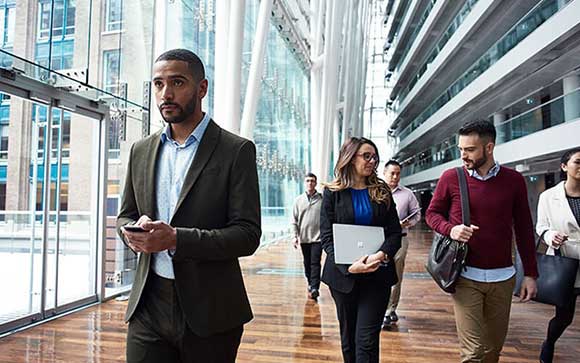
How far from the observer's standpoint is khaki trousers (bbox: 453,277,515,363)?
105 inches

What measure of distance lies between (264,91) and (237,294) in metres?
13.7

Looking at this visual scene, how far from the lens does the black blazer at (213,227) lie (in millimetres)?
1491

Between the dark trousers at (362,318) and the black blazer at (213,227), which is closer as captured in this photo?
the black blazer at (213,227)

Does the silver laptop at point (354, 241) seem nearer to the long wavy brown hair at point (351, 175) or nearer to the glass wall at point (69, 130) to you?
the long wavy brown hair at point (351, 175)

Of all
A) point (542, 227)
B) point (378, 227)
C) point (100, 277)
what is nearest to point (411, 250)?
point (100, 277)

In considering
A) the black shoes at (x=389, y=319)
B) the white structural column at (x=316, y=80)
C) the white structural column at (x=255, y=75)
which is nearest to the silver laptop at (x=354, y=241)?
the black shoes at (x=389, y=319)

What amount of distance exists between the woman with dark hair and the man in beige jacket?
3.53 metres

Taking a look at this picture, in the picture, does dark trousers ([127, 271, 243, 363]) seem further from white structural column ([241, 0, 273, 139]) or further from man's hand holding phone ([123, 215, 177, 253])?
white structural column ([241, 0, 273, 139])

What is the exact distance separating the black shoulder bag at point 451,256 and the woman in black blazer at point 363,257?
9.6 inches

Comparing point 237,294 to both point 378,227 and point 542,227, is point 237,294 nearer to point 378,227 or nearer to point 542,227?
point 378,227

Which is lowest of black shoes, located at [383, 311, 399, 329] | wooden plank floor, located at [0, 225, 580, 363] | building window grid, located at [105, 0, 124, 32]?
wooden plank floor, located at [0, 225, 580, 363]

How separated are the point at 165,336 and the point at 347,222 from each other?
1.66 metres

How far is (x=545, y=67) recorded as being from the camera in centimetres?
1484

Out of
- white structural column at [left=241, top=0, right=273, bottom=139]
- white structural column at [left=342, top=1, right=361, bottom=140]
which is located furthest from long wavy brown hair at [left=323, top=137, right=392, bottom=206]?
white structural column at [left=342, top=1, right=361, bottom=140]
